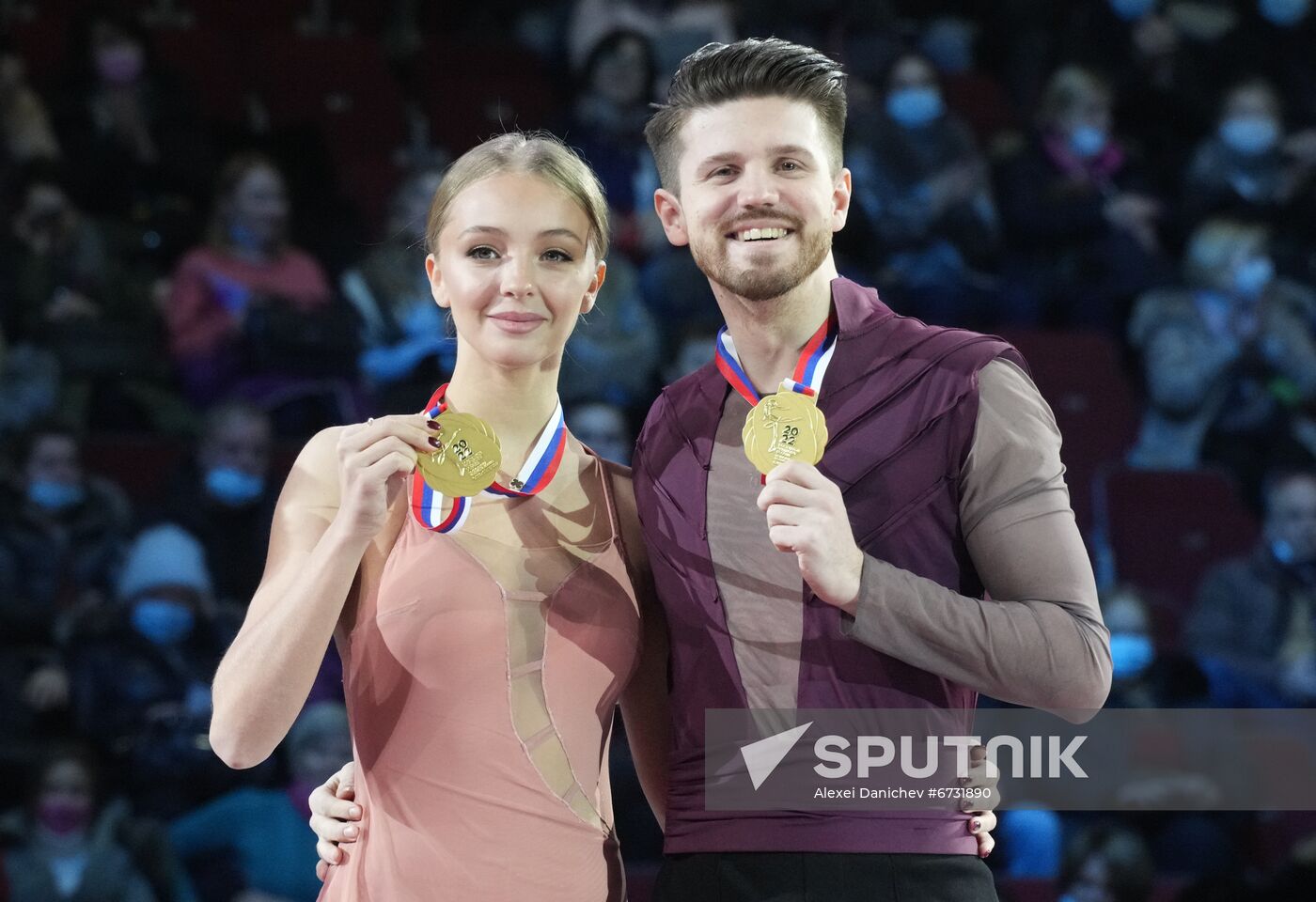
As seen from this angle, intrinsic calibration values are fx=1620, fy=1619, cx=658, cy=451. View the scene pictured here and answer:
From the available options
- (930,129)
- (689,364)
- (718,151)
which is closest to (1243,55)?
(930,129)

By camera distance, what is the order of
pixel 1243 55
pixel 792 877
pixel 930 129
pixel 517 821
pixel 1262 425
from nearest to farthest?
pixel 792 877 → pixel 517 821 → pixel 1262 425 → pixel 930 129 → pixel 1243 55

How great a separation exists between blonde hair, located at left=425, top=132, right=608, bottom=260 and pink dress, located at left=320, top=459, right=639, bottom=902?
0.48 metres

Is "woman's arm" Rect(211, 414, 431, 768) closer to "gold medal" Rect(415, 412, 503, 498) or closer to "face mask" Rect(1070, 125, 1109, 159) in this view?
"gold medal" Rect(415, 412, 503, 498)

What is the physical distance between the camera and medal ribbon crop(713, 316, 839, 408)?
92.6 inches

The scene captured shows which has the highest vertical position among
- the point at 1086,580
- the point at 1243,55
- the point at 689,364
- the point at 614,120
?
the point at 1243,55

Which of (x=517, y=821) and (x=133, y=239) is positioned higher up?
(x=133, y=239)

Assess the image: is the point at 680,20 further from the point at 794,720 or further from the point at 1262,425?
the point at 794,720

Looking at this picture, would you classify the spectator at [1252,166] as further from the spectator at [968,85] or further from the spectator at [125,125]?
the spectator at [125,125]

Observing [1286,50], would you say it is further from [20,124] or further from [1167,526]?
[20,124]

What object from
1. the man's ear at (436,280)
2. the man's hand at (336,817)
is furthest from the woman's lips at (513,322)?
the man's hand at (336,817)

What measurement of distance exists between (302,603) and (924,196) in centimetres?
454

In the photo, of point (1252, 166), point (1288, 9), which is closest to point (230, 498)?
point (1252, 166)

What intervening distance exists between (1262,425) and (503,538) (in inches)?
170

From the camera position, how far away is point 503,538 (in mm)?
2496
